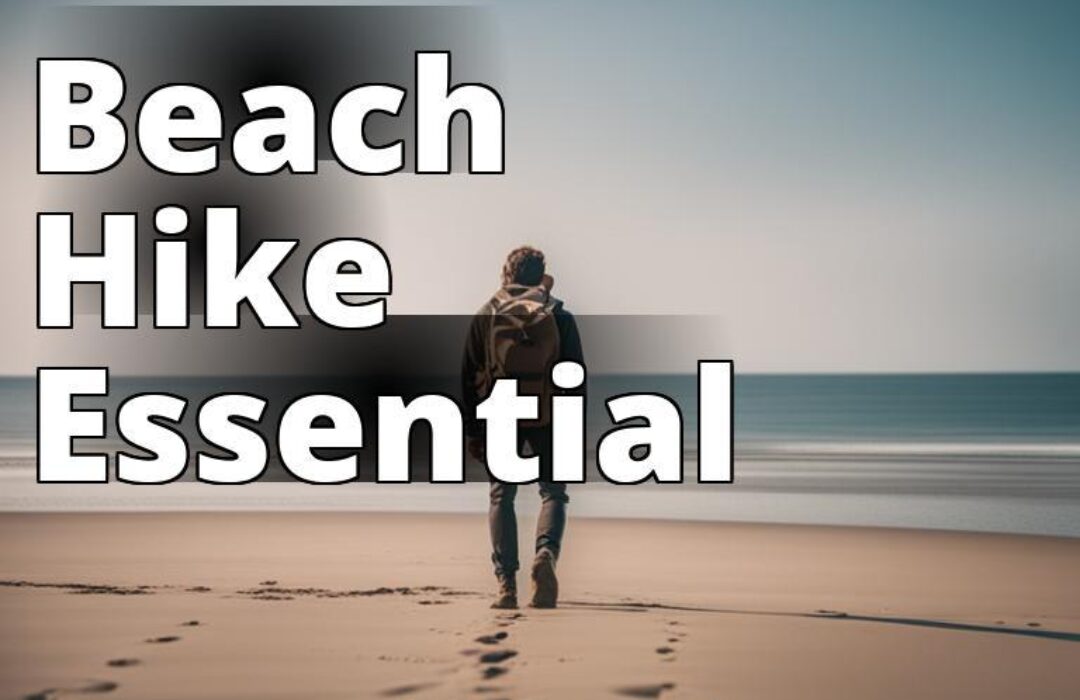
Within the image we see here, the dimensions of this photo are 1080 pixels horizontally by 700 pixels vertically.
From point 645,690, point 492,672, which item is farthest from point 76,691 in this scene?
point 645,690

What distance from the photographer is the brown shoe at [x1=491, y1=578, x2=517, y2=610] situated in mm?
7402

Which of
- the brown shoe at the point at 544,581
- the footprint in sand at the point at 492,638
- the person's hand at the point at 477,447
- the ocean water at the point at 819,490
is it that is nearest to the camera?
the footprint in sand at the point at 492,638

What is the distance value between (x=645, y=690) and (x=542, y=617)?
169 cm

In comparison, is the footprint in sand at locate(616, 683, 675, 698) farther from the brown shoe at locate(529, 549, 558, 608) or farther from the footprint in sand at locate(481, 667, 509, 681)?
the brown shoe at locate(529, 549, 558, 608)

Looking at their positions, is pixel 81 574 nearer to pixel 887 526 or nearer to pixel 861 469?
pixel 887 526

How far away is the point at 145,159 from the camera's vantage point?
404 inches

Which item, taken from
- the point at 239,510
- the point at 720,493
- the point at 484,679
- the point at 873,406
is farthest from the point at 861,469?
the point at 873,406

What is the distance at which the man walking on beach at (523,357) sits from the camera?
716 centimetres

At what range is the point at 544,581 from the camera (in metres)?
7.42

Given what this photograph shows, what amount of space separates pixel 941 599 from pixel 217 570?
4287mm

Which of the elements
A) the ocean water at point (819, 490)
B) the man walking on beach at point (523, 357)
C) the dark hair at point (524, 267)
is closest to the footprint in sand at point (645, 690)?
the man walking on beach at point (523, 357)

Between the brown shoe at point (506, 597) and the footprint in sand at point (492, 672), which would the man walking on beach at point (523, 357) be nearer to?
the brown shoe at point (506, 597)

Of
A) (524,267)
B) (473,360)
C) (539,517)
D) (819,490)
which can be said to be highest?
(524,267)

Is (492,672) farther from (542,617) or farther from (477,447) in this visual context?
(477,447)
